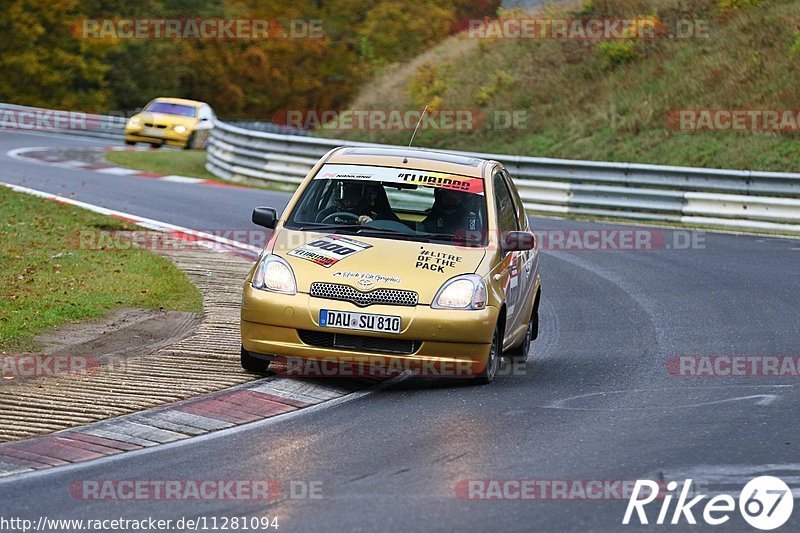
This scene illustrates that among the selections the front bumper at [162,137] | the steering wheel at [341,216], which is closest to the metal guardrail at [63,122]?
the front bumper at [162,137]

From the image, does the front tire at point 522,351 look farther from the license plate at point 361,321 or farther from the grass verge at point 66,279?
the grass verge at point 66,279

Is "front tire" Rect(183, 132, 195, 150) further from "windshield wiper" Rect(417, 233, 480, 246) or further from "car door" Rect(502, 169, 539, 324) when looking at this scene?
"windshield wiper" Rect(417, 233, 480, 246)

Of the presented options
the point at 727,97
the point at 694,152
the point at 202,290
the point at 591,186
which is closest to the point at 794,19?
the point at 727,97

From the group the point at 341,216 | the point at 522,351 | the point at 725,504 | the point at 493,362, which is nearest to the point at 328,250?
the point at 341,216

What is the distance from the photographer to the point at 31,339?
33.0 ft

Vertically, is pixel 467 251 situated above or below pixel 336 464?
above

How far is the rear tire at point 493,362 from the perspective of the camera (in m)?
9.48

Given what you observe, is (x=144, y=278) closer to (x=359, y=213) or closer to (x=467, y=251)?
(x=359, y=213)

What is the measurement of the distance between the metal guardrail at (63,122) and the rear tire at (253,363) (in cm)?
3136

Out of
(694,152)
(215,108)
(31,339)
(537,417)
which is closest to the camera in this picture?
(537,417)

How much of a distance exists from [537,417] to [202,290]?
5314 millimetres

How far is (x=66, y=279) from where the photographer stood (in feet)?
42.2

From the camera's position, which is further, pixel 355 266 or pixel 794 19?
pixel 794 19

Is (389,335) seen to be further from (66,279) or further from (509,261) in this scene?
(66,279)
